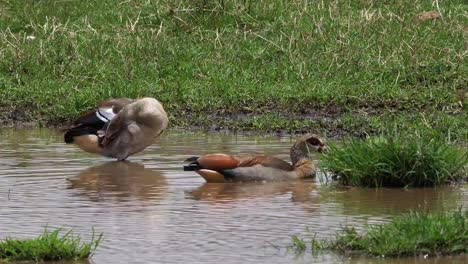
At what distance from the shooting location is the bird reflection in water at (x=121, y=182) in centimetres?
1079

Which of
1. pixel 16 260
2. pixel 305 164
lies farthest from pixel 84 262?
pixel 305 164

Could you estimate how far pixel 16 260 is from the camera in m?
7.98

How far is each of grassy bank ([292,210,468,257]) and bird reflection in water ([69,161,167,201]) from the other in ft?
8.96

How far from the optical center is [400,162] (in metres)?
10.6

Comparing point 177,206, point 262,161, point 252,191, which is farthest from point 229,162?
point 177,206

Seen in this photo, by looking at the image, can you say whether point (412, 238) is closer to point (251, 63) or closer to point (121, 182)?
point (121, 182)

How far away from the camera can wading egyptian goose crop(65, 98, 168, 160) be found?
13.0 m

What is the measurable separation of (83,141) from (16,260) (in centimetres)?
523

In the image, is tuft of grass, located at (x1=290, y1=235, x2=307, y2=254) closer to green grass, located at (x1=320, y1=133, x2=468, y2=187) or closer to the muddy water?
the muddy water

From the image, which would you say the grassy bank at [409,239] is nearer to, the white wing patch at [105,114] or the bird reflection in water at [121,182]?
the bird reflection in water at [121,182]

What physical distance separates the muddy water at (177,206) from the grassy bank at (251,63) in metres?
1.73

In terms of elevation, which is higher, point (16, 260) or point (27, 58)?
point (27, 58)

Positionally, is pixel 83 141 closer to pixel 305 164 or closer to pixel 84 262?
pixel 305 164

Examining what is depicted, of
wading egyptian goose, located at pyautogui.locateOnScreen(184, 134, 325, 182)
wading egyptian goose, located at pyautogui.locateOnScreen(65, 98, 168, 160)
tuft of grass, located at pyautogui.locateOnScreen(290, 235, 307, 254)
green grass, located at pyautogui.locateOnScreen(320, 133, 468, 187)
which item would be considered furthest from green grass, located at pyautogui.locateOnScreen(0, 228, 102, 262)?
wading egyptian goose, located at pyautogui.locateOnScreen(65, 98, 168, 160)
